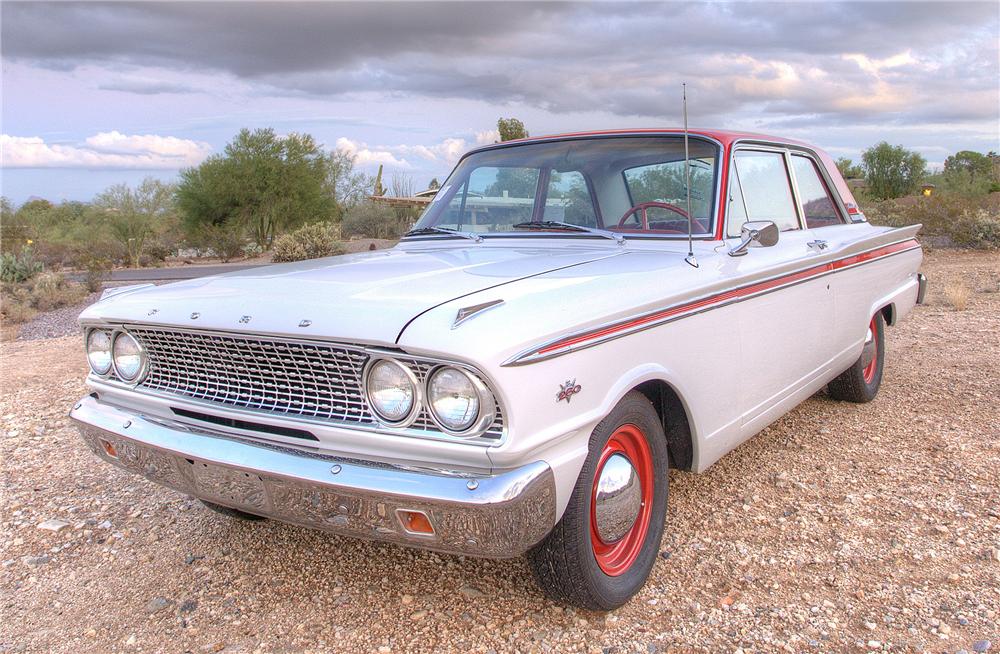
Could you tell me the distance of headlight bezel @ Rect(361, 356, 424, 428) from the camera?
212cm

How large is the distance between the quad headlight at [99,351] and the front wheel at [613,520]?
175 cm

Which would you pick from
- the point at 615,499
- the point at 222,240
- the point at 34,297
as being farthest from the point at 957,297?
the point at 222,240

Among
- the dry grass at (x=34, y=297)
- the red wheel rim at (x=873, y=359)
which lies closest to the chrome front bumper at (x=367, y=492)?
the red wheel rim at (x=873, y=359)

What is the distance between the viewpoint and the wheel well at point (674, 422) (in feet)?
9.40

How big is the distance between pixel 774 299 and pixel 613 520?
1408 millimetres

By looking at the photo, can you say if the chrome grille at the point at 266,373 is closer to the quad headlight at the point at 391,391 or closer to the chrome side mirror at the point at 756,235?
the quad headlight at the point at 391,391

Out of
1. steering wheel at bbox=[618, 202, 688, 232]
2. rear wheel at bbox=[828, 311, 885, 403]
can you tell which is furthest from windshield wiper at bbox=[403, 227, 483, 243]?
rear wheel at bbox=[828, 311, 885, 403]

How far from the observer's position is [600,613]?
8.45 feet

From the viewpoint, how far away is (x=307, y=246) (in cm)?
1697

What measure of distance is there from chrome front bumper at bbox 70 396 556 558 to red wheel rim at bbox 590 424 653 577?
40 centimetres

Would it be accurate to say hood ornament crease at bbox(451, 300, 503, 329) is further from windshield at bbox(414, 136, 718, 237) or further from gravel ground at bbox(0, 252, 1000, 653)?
windshield at bbox(414, 136, 718, 237)

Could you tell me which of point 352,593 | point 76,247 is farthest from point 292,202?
point 352,593

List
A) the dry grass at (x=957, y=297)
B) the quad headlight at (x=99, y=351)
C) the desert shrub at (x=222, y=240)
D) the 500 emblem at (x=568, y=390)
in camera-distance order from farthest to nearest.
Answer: the desert shrub at (x=222, y=240) → the dry grass at (x=957, y=297) → the quad headlight at (x=99, y=351) → the 500 emblem at (x=568, y=390)

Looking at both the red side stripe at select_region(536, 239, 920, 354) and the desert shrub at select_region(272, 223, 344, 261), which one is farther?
the desert shrub at select_region(272, 223, 344, 261)
